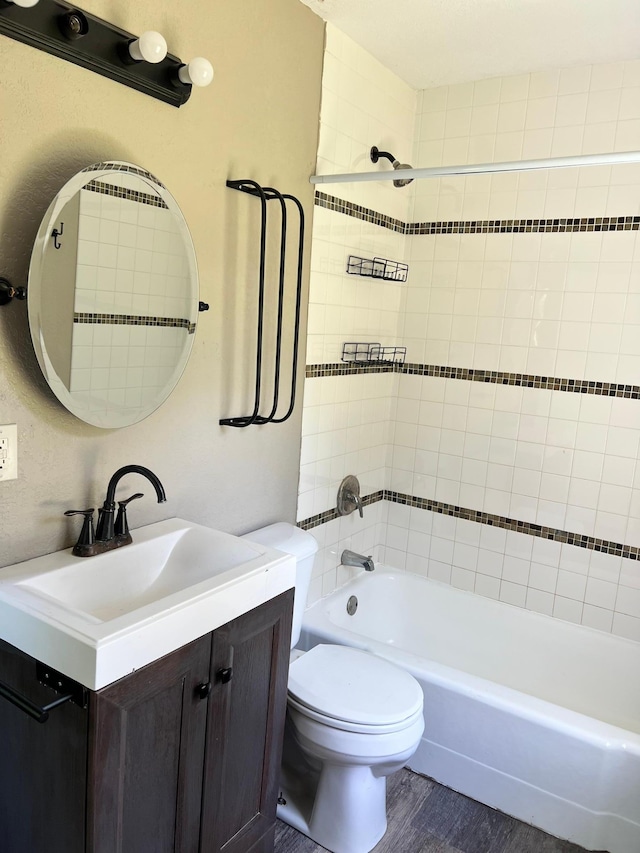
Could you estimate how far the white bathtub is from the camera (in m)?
2.09

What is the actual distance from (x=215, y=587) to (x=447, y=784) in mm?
1406

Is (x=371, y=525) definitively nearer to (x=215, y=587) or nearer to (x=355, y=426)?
(x=355, y=426)

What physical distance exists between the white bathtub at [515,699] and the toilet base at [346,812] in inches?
14.5

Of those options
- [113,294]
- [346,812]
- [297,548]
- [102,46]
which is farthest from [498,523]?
[102,46]

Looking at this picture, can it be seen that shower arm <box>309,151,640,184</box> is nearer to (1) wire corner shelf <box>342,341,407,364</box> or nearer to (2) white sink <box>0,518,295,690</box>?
(1) wire corner shelf <box>342,341,407,364</box>

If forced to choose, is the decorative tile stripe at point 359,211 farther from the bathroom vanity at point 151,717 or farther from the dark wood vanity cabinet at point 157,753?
the dark wood vanity cabinet at point 157,753

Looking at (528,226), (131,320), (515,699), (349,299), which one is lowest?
(515,699)

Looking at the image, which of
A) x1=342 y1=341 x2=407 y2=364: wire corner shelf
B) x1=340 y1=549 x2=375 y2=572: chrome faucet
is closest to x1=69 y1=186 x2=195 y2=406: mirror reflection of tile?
x1=342 y1=341 x2=407 y2=364: wire corner shelf

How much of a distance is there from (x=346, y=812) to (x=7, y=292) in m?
1.77

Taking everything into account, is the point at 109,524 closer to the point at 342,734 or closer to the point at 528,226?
the point at 342,734

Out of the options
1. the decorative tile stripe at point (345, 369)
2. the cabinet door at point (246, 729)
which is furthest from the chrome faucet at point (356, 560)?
the cabinet door at point (246, 729)

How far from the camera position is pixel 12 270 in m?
1.49

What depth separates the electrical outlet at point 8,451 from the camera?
151 centimetres

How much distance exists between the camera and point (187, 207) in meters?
1.92
